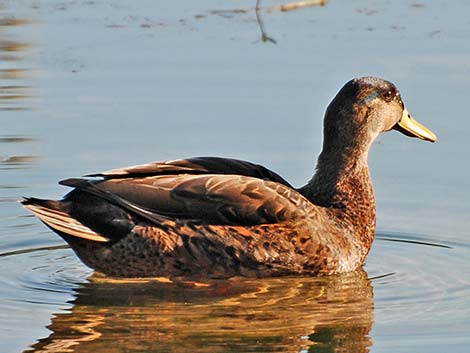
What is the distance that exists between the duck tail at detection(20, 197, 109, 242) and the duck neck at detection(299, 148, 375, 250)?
150 cm

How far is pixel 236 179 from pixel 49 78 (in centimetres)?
354

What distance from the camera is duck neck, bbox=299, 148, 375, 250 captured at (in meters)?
9.06

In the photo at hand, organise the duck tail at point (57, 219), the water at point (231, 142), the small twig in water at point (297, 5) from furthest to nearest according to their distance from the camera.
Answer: the small twig in water at point (297, 5) < the duck tail at point (57, 219) < the water at point (231, 142)

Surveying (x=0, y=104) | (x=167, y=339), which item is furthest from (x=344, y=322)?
(x=0, y=104)

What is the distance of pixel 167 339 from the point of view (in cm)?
Answer: 735

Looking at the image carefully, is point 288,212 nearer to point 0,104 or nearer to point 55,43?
point 0,104

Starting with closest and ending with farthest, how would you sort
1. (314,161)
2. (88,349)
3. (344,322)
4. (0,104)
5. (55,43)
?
(88,349) → (344,322) → (314,161) → (0,104) → (55,43)

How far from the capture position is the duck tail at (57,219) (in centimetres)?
827

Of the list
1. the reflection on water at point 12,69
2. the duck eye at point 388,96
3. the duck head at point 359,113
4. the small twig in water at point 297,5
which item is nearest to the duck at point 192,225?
the duck head at point 359,113

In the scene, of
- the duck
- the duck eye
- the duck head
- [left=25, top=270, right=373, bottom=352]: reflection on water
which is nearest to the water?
[left=25, top=270, right=373, bottom=352]: reflection on water

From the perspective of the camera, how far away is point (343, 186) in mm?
9133

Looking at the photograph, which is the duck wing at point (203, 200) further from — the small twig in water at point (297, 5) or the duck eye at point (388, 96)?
the small twig in water at point (297, 5)

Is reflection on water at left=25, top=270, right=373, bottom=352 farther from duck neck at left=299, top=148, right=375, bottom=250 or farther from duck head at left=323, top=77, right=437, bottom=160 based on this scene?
duck head at left=323, top=77, right=437, bottom=160

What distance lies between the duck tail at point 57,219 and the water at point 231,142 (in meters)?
0.33
